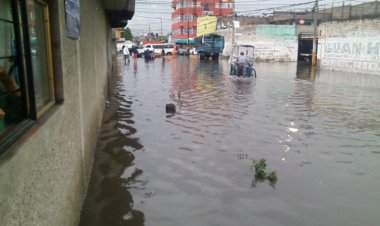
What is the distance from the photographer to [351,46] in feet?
101

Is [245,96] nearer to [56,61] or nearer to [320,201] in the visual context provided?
[320,201]

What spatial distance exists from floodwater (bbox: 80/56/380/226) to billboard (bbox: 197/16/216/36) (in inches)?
2007

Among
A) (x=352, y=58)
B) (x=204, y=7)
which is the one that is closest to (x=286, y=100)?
(x=352, y=58)

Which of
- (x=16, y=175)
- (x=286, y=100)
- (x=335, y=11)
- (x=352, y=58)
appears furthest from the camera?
(x=335, y=11)

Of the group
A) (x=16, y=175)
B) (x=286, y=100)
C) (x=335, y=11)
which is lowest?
(x=286, y=100)

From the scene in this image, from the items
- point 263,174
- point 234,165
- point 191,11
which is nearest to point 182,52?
point 191,11

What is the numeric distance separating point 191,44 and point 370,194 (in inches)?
2942

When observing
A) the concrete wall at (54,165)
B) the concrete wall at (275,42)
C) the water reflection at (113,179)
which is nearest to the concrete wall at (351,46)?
the concrete wall at (275,42)

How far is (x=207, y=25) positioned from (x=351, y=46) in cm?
3695

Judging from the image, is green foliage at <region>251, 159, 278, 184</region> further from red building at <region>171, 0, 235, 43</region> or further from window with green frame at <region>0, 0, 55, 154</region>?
red building at <region>171, 0, 235, 43</region>

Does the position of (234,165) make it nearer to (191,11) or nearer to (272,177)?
(272,177)

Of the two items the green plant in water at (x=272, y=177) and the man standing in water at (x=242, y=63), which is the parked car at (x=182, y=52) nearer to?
the man standing in water at (x=242, y=63)

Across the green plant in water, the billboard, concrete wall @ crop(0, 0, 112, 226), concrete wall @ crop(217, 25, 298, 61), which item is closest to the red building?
the billboard

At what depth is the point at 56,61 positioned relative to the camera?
383 centimetres
